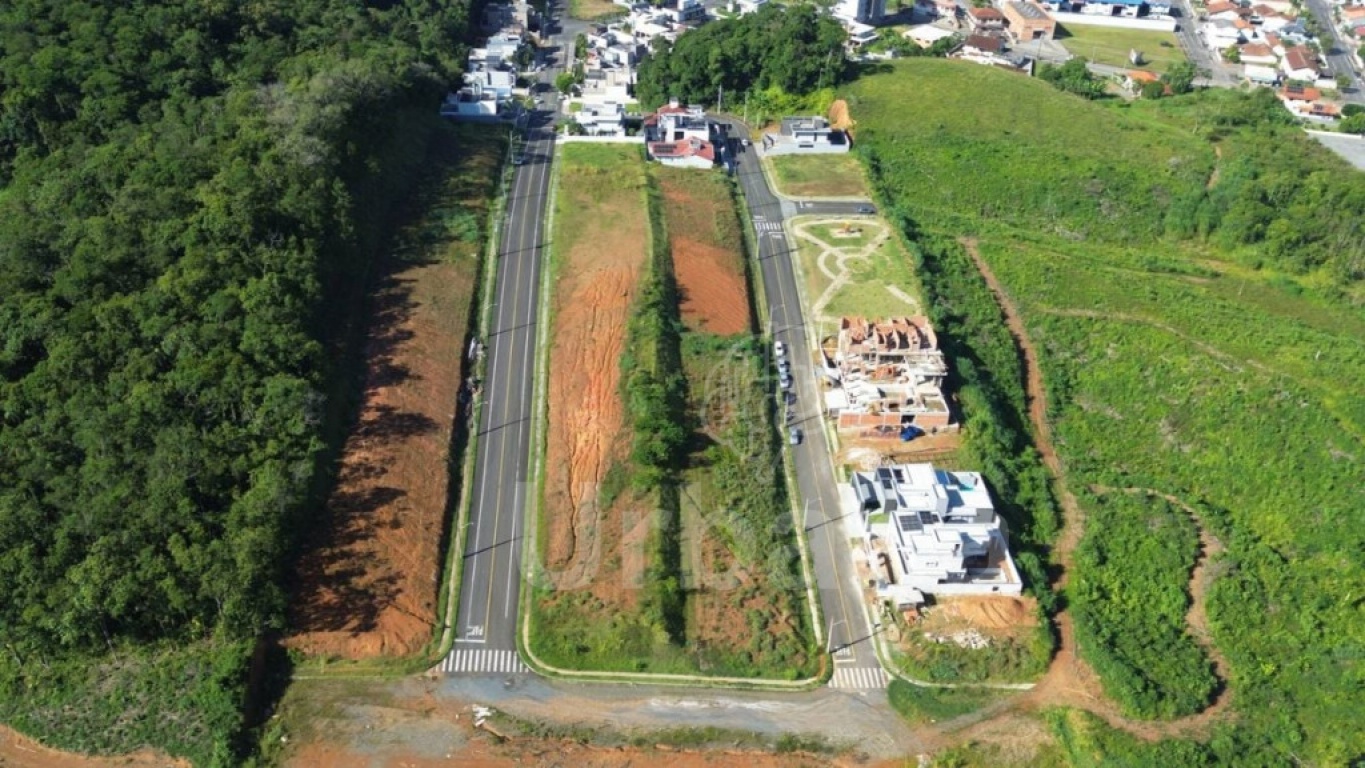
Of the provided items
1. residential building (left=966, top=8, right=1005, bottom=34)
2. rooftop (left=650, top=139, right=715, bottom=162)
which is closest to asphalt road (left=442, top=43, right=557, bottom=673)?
rooftop (left=650, top=139, right=715, bottom=162)

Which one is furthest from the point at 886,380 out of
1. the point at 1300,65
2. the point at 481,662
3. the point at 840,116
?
the point at 1300,65

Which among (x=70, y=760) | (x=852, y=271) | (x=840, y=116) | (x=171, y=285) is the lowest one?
(x=70, y=760)

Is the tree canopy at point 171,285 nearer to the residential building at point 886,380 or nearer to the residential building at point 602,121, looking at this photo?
the residential building at point 602,121

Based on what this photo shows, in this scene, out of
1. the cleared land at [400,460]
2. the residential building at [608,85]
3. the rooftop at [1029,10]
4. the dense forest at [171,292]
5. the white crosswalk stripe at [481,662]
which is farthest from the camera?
the rooftop at [1029,10]

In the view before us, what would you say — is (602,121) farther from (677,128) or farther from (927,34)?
(927,34)

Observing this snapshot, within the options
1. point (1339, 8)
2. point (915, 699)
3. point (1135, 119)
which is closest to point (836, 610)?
point (915, 699)

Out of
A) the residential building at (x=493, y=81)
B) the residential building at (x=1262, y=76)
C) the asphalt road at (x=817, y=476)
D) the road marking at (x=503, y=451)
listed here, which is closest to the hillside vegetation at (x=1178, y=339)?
the asphalt road at (x=817, y=476)

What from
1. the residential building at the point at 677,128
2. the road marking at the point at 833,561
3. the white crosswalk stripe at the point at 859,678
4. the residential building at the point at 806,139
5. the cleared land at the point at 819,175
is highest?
the residential building at the point at 677,128
